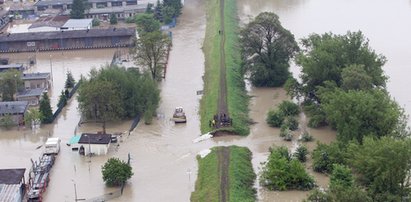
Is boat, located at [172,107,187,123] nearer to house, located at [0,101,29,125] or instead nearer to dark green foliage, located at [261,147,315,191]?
house, located at [0,101,29,125]

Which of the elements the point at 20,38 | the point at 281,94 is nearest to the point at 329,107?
the point at 281,94

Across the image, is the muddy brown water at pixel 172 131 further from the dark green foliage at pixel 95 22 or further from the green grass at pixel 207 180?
the dark green foliage at pixel 95 22

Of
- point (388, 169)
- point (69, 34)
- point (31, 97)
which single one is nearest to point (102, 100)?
point (31, 97)

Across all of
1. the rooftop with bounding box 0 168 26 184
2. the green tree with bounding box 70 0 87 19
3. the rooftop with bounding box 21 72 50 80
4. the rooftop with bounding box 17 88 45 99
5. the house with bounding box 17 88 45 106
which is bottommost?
the rooftop with bounding box 0 168 26 184

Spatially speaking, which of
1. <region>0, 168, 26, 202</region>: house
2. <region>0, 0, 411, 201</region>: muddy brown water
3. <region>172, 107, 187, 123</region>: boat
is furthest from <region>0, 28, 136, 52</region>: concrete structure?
<region>0, 168, 26, 202</region>: house

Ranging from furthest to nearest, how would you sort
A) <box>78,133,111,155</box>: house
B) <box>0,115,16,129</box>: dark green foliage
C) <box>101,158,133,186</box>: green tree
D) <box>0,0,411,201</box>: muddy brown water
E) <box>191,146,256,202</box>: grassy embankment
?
<box>0,115,16,129</box>: dark green foliage < <box>78,133,111,155</box>: house < <box>0,0,411,201</box>: muddy brown water < <box>101,158,133,186</box>: green tree < <box>191,146,256,202</box>: grassy embankment

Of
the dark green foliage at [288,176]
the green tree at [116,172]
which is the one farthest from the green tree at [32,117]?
the dark green foliage at [288,176]
